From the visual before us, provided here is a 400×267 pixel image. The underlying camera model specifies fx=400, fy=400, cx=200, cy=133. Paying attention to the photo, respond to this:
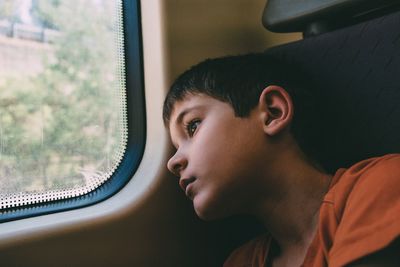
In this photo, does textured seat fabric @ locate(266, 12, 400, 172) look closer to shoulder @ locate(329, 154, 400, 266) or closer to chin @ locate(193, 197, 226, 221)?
shoulder @ locate(329, 154, 400, 266)

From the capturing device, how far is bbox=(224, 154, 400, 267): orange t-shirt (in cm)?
51

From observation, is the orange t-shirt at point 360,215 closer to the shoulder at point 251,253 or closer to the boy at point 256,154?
the boy at point 256,154

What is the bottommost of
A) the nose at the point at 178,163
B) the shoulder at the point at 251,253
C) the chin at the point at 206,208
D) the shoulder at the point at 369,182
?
the shoulder at the point at 251,253

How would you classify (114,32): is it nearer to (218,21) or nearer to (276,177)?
(218,21)

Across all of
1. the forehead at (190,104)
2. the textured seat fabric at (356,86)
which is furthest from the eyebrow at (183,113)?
the textured seat fabric at (356,86)

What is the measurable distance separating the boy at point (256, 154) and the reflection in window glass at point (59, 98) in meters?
0.18

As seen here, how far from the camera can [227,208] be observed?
794 millimetres

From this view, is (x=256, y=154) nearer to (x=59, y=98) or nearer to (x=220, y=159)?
(x=220, y=159)

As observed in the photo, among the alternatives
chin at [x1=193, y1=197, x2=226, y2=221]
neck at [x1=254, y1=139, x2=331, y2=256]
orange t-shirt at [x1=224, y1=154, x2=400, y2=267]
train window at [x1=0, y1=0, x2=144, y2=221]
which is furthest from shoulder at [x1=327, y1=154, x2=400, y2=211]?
train window at [x1=0, y1=0, x2=144, y2=221]

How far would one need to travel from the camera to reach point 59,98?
0.88 meters

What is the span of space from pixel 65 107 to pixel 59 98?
0.02 metres

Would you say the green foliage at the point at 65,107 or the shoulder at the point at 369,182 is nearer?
the shoulder at the point at 369,182

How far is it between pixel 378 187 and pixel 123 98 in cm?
64

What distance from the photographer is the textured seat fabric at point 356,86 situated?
0.72 m
